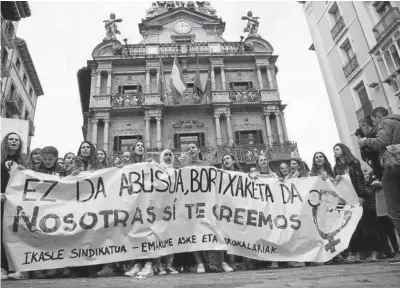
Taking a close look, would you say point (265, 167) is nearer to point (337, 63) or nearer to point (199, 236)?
point (199, 236)

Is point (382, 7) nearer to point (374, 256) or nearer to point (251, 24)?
point (251, 24)

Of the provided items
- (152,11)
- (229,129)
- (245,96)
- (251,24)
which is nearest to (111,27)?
(152,11)

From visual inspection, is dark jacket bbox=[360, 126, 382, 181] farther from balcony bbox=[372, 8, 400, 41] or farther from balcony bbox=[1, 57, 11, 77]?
balcony bbox=[1, 57, 11, 77]

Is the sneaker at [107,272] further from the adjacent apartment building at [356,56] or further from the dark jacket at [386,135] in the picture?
the adjacent apartment building at [356,56]

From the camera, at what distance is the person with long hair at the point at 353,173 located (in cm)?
527

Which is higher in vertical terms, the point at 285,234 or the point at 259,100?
the point at 259,100

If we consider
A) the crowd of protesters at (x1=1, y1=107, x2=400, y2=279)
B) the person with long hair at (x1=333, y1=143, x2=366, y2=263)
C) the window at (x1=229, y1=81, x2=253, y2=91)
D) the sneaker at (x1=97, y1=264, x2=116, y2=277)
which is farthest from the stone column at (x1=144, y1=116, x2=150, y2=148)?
the sneaker at (x1=97, y1=264, x2=116, y2=277)

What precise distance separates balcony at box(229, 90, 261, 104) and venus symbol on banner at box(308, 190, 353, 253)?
14.0m

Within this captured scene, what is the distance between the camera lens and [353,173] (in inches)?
215

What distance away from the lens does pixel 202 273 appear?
13.0 feet

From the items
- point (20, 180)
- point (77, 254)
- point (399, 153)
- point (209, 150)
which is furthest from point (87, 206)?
point (209, 150)

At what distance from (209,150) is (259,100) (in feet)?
15.2

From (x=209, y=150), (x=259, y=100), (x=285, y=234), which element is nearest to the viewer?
(x=285, y=234)

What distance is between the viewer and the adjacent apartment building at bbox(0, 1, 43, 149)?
19.6m
